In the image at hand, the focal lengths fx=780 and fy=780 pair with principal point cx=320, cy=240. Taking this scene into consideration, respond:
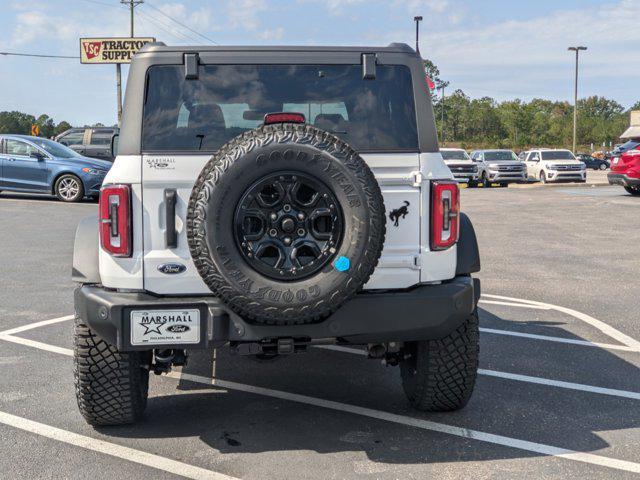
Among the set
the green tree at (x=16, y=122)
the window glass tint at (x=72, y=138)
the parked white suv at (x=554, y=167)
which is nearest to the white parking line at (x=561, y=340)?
the window glass tint at (x=72, y=138)

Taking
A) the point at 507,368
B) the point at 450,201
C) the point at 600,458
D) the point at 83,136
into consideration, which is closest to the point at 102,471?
the point at 450,201

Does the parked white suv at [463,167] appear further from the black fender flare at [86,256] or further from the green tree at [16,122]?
the green tree at [16,122]

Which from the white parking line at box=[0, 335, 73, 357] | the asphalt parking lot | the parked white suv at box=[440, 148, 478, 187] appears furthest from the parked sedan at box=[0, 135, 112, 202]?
the parked white suv at box=[440, 148, 478, 187]

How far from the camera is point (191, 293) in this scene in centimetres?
381

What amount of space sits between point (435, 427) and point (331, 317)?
1000mm

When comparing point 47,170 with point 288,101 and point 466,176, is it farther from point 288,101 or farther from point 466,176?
point 466,176

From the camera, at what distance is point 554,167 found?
110 feet

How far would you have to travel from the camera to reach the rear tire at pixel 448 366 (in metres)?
4.22

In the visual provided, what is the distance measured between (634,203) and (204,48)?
18109mm

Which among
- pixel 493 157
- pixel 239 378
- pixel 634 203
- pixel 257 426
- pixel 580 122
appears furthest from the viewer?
pixel 580 122

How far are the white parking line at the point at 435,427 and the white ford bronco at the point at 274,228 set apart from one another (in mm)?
179

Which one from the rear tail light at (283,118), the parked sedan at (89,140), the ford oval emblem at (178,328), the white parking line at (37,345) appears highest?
the parked sedan at (89,140)

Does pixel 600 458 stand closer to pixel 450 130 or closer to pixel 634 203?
pixel 634 203

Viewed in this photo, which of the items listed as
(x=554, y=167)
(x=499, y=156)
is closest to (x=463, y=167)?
(x=499, y=156)
